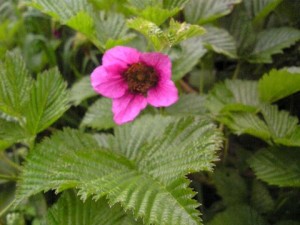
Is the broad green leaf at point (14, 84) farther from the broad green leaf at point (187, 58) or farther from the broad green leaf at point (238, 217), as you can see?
the broad green leaf at point (238, 217)

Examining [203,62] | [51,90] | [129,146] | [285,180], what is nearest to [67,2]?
[51,90]

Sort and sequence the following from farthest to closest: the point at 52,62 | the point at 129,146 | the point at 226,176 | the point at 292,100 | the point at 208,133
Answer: the point at 52,62 → the point at 292,100 → the point at 226,176 → the point at 129,146 → the point at 208,133

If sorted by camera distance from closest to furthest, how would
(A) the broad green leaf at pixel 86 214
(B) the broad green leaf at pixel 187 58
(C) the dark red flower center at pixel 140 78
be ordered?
(A) the broad green leaf at pixel 86 214, (C) the dark red flower center at pixel 140 78, (B) the broad green leaf at pixel 187 58

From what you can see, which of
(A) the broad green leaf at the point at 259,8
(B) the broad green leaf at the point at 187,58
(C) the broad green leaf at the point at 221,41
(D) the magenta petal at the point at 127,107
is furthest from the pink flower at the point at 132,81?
(A) the broad green leaf at the point at 259,8

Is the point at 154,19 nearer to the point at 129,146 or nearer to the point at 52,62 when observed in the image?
the point at 129,146

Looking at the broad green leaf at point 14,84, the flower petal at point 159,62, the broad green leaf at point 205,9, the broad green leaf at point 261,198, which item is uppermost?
the broad green leaf at point 205,9

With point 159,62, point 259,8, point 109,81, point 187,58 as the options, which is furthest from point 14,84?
point 259,8

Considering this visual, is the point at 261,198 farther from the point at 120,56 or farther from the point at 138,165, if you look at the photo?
the point at 120,56
